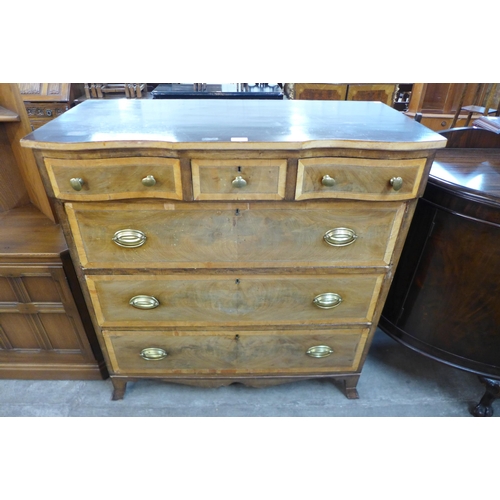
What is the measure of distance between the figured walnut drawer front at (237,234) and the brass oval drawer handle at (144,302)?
0.14 meters

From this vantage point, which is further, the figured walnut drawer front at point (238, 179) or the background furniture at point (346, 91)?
the background furniture at point (346, 91)

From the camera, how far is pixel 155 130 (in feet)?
3.18

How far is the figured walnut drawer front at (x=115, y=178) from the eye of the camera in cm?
91

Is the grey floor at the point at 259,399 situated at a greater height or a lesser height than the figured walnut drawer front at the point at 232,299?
lesser

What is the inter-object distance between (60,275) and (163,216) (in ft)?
1.92

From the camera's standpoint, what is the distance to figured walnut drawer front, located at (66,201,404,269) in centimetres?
102

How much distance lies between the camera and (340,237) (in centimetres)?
107

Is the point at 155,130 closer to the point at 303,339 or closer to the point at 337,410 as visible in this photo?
the point at 303,339

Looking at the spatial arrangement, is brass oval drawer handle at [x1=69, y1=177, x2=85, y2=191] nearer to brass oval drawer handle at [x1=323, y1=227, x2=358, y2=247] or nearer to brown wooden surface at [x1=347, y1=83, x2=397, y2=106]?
brass oval drawer handle at [x1=323, y1=227, x2=358, y2=247]

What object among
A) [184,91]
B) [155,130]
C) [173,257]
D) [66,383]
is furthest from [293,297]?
[184,91]

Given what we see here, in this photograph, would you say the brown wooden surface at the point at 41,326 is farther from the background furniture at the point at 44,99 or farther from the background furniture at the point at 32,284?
the background furniture at the point at 44,99

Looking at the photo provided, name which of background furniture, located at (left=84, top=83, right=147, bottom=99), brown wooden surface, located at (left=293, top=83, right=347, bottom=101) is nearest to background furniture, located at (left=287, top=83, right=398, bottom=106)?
brown wooden surface, located at (left=293, top=83, right=347, bottom=101)

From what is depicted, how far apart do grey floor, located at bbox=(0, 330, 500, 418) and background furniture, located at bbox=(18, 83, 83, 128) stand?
3.29 metres

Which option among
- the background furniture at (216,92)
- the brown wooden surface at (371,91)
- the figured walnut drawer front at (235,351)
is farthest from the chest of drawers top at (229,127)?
the brown wooden surface at (371,91)
